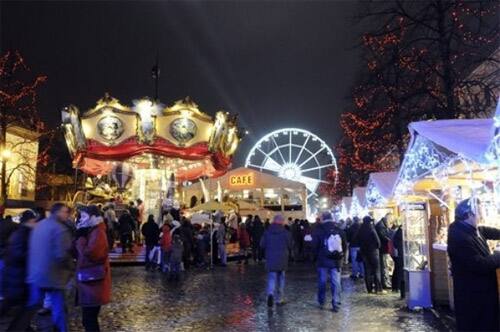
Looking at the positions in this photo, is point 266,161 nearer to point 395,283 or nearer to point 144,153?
point 144,153

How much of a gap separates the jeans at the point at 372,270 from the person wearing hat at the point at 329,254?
2.26 meters

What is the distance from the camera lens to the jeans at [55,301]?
21.1 feet

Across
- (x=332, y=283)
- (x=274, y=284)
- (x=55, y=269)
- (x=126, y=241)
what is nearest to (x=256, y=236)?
(x=126, y=241)

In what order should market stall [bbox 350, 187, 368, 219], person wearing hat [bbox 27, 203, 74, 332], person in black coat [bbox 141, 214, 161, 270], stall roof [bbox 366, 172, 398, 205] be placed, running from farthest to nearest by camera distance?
market stall [bbox 350, 187, 368, 219]
person in black coat [bbox 141, 214, 161, 270]
stall roof [bbox 366, 172, 398, 205]
person wearing hat [bbox 27, 203, 74, 332]

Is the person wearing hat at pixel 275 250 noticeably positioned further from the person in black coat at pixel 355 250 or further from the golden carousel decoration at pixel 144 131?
the golden carousel decoration at pixel 144 131

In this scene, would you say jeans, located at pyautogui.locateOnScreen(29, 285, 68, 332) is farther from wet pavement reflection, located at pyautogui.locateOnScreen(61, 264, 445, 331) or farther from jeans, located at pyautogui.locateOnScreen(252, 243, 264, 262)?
jeans, located at pyautogui.locateOnScreen(252, 243, 264, 262)

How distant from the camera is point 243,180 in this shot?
42594 mm

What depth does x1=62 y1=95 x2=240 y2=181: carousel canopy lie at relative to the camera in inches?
934

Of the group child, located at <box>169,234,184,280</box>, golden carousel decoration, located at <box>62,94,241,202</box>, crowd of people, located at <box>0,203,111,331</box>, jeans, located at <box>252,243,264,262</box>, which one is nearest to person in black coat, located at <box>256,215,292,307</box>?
crowd of people, located at <box>0,203,111,331</box>

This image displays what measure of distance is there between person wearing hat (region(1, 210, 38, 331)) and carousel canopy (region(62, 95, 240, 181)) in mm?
17002

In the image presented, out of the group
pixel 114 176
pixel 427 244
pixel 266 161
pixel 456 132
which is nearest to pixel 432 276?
pixel 427 244

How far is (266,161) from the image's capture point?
4650 centimetres

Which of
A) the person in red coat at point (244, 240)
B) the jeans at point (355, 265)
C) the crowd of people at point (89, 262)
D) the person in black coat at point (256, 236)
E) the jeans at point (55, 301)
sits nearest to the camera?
the crowd of people at point (89, 262)

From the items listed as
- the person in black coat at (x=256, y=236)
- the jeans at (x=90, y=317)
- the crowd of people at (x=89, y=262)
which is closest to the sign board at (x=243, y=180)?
the person in black coat at (x=256, y=236)
